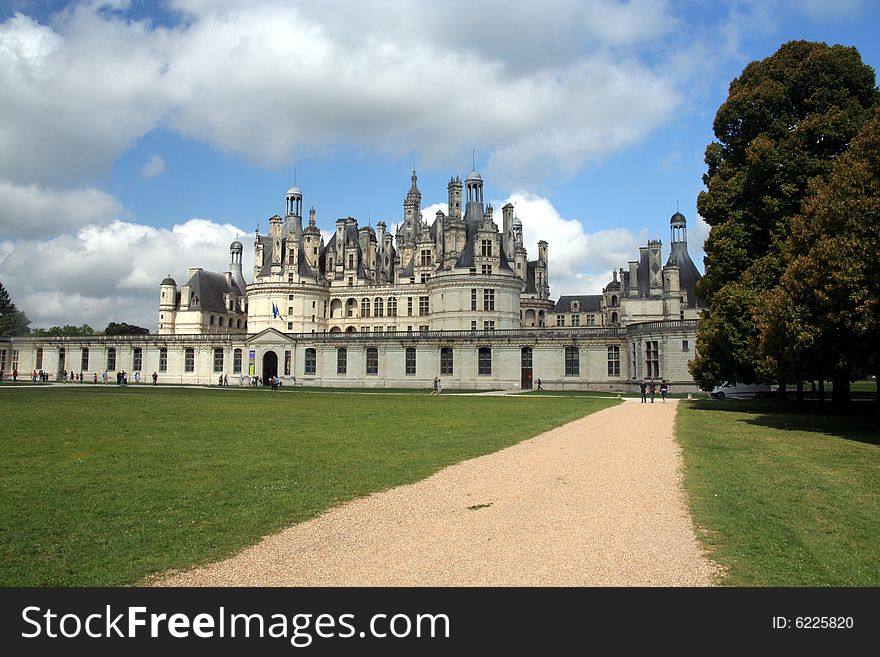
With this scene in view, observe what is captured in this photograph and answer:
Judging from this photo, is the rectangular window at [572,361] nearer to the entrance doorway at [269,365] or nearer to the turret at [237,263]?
the entrance doorway at [269,365]

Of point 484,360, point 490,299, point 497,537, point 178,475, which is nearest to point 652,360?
point 484,360

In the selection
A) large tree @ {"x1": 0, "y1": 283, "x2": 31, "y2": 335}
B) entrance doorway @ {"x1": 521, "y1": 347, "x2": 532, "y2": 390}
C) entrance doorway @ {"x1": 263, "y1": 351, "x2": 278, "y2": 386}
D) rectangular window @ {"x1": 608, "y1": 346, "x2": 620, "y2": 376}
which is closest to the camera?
rectangular window @ {"x1": 608, "y1": 346, "x2": 620, "y2": 376}

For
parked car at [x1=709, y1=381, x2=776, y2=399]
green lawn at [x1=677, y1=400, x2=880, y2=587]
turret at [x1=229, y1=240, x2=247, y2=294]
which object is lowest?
green lawn at [x1=677, y1=400, x2=880, y2=587]

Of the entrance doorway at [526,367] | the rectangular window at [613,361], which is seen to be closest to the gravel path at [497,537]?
the rectangular window at [613,361]

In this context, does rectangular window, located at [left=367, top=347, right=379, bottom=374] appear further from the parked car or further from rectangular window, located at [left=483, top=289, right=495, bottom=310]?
the parked car

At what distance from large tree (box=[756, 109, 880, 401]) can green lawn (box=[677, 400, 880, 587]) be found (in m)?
2.64

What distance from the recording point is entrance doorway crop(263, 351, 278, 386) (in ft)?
214

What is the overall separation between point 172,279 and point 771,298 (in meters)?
82.8

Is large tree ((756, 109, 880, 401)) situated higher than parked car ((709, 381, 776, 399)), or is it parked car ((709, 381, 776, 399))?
large tree ((756, 109, 880, 401))

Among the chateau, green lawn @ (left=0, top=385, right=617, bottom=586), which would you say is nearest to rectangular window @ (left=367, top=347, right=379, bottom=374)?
the chateau
